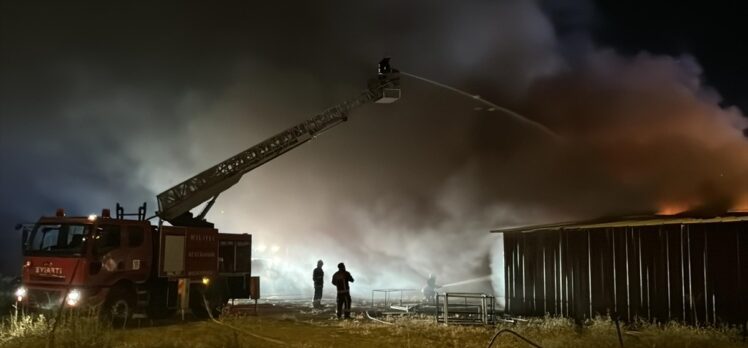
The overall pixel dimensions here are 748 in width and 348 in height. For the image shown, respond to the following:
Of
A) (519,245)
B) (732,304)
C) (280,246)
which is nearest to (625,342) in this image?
(732,304)

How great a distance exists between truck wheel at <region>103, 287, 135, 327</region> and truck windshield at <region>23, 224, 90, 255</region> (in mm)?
1401

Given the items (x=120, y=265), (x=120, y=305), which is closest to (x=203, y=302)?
(x=120, y=305)

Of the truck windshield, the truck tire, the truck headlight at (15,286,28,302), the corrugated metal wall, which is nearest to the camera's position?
the corrugated metal wall

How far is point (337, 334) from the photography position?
12375 mm

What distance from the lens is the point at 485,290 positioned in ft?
79.9

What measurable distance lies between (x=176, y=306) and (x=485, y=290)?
1347cm

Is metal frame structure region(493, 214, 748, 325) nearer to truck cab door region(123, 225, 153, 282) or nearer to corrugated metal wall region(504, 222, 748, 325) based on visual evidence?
corrugated metal wall region(504, 222, 748, 325)

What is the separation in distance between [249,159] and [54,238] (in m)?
5.23

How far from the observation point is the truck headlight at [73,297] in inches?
491

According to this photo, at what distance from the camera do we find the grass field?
32.8 ft

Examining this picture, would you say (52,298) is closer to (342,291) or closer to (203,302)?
(203,302)

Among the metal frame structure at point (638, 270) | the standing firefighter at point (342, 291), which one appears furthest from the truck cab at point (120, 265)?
the metal frame structure at point (638, 270)

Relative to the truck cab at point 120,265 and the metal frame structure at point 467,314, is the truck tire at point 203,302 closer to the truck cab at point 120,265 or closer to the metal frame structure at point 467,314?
the truck cab at point 120,265

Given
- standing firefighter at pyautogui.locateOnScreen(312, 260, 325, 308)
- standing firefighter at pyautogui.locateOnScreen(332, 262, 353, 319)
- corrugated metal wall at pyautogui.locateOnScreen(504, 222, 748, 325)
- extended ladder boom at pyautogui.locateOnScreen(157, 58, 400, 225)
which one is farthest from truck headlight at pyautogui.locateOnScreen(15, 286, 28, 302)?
corrugated metal wall at pyautogui.locateOnScreen(504, 222, 748, 325)
